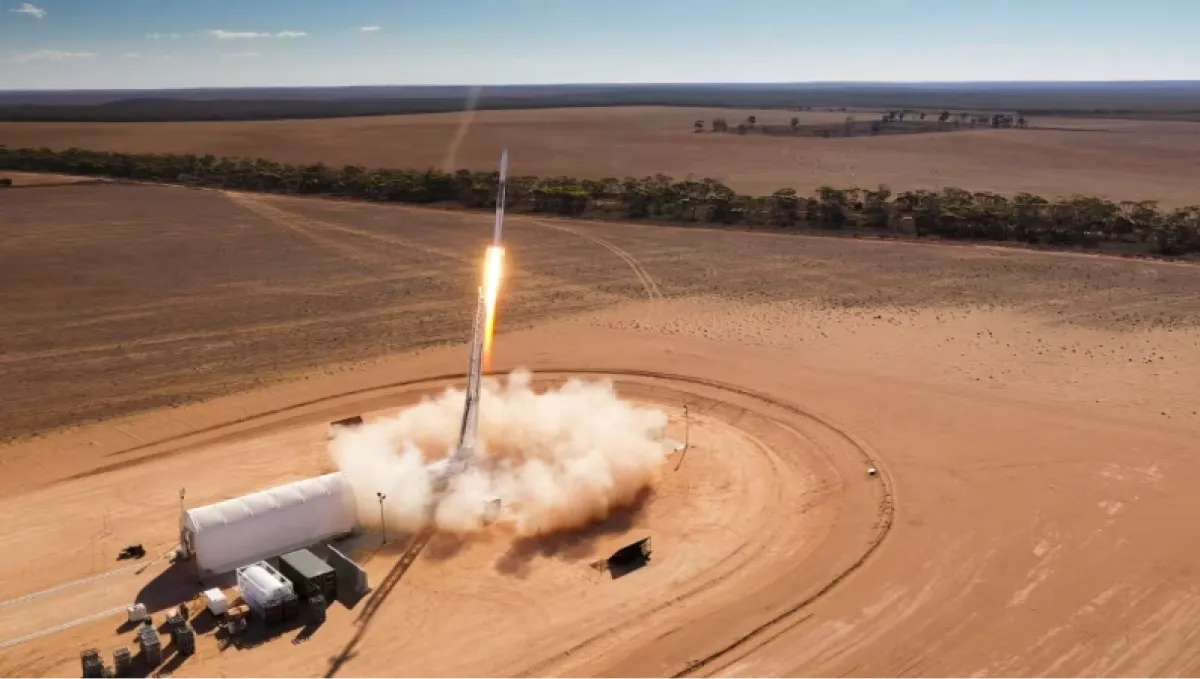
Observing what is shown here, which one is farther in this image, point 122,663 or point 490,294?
point 490,294

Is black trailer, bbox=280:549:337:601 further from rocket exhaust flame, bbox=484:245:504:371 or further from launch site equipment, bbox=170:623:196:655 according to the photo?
rocket exhaust flame, bbox=484:245:504:371

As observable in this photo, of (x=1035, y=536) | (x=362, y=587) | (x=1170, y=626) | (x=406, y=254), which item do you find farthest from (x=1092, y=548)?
(x=406, y=254)

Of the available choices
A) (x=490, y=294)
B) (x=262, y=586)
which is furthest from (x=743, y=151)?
(x=262, y=586)

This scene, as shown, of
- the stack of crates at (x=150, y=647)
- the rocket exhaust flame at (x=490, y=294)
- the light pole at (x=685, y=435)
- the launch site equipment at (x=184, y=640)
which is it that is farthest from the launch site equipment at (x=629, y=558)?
the stack of crates at (x=150, y=647)

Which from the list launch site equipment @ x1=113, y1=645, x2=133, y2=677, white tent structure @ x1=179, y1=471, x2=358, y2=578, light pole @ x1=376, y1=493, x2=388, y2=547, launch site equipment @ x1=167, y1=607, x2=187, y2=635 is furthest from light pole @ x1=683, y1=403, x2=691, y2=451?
launch site equipment @ x1=113, y1=645, x2=133, y2=677

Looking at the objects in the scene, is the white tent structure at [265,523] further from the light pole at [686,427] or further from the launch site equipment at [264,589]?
the light pole at [686,427]

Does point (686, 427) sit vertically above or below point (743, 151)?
below

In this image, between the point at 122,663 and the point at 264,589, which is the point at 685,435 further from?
the point at 122,663
